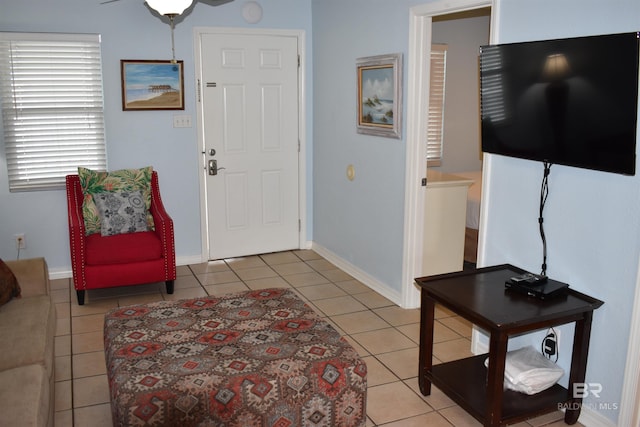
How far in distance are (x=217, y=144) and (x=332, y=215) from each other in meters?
1.21

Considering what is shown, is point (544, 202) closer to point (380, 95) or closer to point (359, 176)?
point (380, 95)

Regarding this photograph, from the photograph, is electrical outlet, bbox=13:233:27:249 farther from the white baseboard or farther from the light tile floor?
the white baseboard

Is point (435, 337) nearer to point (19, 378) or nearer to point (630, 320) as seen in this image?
point (630, 320)

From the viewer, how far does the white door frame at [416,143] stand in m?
3.92

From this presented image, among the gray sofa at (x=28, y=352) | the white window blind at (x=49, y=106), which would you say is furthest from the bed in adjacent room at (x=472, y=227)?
the gray sofa at (x=28, y=352)

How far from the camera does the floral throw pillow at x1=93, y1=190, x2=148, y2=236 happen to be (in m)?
4.54

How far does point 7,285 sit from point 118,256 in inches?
47.3

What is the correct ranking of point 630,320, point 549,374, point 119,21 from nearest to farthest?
point 630,320
point 549,374
point 119,21

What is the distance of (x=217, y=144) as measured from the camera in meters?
5.25

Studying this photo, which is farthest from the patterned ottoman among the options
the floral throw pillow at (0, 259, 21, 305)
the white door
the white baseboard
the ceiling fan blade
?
the ceiling fan blade

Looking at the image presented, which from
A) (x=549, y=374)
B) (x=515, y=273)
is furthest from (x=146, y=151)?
(x=549, y=374)

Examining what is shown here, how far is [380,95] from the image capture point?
14.3 feet

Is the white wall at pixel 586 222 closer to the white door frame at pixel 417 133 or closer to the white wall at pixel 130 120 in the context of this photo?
the white door frame at pixel 417 133

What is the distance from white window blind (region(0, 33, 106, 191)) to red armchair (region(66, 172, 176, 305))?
326mm
